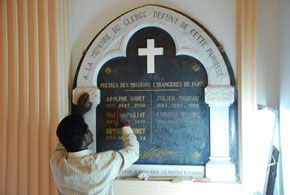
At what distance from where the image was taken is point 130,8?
2848 millimetres

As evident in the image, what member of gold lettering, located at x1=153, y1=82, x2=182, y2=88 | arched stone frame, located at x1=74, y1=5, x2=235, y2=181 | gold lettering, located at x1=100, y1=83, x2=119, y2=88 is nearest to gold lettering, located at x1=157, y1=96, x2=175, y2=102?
gold lettering, located at x1=153, y1=82, x2=182, y2=88

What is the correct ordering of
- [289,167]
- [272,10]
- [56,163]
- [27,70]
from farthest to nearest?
1. [27,70]
2. [272,10]
3. [56,163]
4. [289,167]

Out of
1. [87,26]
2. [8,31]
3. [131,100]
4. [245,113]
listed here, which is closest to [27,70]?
[8,31]

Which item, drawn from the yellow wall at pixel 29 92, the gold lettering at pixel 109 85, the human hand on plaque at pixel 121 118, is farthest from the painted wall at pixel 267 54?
the yellow wall at pixel 29 92

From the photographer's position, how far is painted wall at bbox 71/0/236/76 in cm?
Answer: 269

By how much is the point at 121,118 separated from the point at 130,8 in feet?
3.71

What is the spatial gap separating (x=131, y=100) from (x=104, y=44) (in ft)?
2.08

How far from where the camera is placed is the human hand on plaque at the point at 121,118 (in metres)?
2.64

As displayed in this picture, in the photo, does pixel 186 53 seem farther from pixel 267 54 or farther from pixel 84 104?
pixel 84 104

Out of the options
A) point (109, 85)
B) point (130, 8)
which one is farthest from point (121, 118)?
point (130, 8)

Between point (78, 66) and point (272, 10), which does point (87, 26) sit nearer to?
point (78, 66)

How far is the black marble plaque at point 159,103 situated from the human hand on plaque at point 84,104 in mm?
119

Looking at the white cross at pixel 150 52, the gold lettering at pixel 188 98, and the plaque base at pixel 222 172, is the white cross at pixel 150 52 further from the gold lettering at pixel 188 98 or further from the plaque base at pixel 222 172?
the plaque base at pixel 222 172

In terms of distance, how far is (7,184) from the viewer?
9.29 ft
